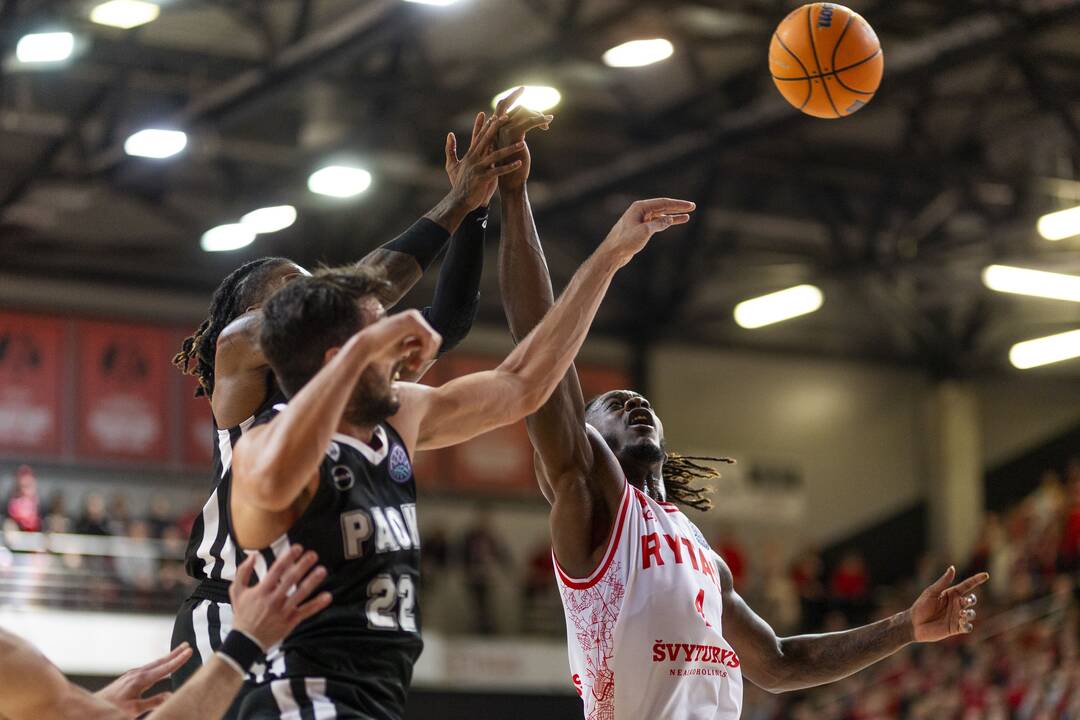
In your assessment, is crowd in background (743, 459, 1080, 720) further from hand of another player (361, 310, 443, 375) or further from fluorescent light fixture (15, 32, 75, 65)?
hand of another player (361, 310, 443, 375)

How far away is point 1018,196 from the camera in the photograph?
22.2m

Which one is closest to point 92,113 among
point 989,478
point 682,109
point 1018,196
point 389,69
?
point 389,69

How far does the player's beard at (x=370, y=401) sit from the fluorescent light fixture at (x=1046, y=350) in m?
23.4

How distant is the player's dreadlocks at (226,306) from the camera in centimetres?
505

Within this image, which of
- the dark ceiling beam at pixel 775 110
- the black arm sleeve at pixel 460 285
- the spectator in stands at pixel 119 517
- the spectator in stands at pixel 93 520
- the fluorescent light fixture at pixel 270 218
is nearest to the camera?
the black arm sleeve at pixel 460 285

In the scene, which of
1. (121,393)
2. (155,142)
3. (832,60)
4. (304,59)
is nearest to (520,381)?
(832,60)

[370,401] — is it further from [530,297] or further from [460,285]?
[530,297]

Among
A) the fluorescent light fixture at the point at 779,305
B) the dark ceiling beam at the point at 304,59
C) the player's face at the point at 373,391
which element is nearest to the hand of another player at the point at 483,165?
the player's face at the point at 373,391

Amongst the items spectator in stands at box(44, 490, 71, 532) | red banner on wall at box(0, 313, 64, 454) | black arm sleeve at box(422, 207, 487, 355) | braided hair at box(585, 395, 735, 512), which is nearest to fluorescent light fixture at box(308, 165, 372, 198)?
spectator in stands at box(44, 490, 71, 532)

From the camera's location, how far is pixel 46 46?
15.2 meters

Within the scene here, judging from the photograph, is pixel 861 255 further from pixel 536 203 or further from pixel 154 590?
pixel 154 590

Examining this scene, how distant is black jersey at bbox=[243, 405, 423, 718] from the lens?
12.9ft

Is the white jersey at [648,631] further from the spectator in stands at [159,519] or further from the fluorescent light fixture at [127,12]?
the spectator in stands at [159,519]

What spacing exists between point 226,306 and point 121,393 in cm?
1775
